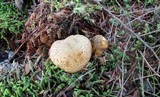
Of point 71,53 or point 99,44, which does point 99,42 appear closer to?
point 99,44

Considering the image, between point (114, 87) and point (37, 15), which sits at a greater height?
point (37, 15)

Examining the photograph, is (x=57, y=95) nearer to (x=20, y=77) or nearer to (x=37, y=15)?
(x=20, y=77)

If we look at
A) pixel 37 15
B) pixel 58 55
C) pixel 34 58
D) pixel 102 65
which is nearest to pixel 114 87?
pixel 102 65

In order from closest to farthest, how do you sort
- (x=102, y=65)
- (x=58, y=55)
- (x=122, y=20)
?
(x=58, y=55) < (x=102, y=65) < (x=122, y=20)

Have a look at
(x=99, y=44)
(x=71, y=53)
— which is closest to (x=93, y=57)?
(x=99, y=44)

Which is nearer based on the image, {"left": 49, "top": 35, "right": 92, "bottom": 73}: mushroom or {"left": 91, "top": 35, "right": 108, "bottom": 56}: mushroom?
{"left": 49, "top": 35, "right": 92, "bottom": 73}: mushroom

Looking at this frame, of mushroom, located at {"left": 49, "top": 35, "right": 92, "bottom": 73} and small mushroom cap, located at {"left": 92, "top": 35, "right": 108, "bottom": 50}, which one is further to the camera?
small mushroom cap, located at {"left": 92, "top": 35, "right": 108, "bottom": 50}
